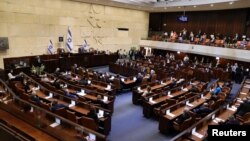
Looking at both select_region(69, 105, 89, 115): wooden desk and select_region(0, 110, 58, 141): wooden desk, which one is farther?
select_region(69, 105, 89, 115): wooden desk

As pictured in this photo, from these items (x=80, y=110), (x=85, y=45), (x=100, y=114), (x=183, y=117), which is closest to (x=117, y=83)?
(x=80, y=110)

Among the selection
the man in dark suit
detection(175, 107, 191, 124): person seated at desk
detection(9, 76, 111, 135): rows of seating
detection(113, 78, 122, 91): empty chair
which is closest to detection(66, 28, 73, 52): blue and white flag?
the man in dark suit

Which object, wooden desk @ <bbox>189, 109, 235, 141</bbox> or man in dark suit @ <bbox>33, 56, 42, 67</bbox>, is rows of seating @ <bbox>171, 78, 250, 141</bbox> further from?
man in dark suit @ <bbox>33, 56, 42, 67</bbox>

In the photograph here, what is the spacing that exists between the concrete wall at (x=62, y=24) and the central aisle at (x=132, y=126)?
9.71 meters

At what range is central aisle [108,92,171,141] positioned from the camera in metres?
6.92

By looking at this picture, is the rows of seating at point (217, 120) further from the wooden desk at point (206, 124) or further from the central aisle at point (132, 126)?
the central aisle at point (132, 126)

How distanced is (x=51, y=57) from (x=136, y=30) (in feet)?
37.2

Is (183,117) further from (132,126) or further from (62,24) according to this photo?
(62,24)

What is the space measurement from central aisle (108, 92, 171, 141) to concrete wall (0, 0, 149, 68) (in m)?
9.71

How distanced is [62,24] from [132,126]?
41.6 feet

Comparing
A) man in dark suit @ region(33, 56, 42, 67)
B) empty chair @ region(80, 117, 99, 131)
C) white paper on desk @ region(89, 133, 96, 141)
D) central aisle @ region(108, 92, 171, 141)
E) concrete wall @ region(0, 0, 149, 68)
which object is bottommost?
central aisle @ region(108, 92, 171, 141)

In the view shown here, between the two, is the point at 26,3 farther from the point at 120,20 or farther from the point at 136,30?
the point at 136,30

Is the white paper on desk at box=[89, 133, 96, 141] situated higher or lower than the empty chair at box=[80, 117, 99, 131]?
higher

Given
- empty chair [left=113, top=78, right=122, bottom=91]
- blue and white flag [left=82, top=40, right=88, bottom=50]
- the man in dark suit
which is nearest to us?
empty chair [left=113, top=78, right=122, bottom=91]
